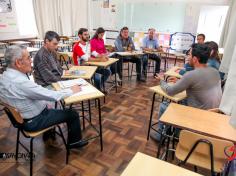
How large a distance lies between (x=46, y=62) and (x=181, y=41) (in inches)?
212

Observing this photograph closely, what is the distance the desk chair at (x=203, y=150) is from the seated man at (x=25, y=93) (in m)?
1.15

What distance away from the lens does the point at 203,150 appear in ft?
4.50

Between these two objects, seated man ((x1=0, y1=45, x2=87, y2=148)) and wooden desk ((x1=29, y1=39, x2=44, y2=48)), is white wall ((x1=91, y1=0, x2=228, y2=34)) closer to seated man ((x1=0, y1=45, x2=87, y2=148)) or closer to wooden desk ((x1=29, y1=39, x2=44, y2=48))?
wooden desk ((x1=29, y1=39, x2=44, y2=48))

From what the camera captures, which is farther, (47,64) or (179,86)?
(47,64)

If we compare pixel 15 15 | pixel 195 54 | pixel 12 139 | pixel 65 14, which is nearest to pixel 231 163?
pixel 195 54

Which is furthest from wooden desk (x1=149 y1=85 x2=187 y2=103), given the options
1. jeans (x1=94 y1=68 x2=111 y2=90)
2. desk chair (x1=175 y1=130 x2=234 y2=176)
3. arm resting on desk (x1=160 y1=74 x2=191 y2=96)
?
jeans (x1=94 y1=68 x2=111 y2=90)

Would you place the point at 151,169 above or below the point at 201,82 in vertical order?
below

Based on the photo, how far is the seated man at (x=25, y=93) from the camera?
1.63 meters

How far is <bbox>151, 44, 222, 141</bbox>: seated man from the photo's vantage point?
75.3 inches

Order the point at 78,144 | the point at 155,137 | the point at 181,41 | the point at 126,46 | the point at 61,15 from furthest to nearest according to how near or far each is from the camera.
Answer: the point at 61,15 < the point at 181,41 < the point at 126,46 < the point at 155,137 < the point at 78,144

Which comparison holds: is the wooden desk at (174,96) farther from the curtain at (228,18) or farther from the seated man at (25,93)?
the curtain at (228,18)

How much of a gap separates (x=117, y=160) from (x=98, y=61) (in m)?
1.98

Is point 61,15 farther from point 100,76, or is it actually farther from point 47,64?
point 47,64

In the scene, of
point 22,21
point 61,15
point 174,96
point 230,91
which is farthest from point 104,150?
point 61,15
